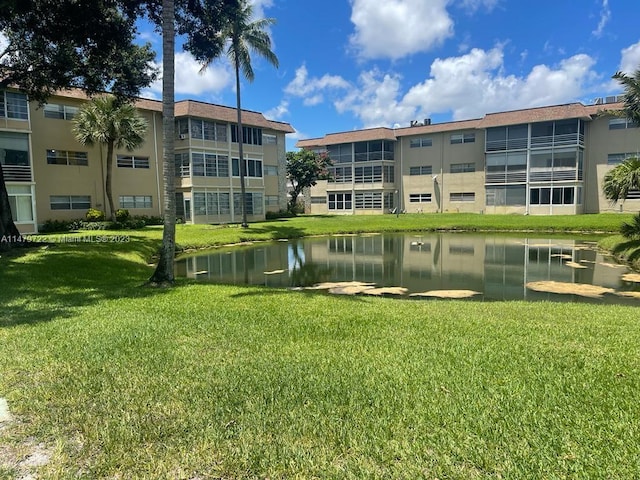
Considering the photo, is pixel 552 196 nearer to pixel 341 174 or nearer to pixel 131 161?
pixel 341 174

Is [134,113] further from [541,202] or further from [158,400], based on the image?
[541,202]

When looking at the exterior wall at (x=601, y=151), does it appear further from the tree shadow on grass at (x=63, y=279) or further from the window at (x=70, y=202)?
the window at (x=70, y=202)

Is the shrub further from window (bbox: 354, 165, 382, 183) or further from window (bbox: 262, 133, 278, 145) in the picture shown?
window (bbox: 354, 165, 382, 183)

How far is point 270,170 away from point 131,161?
1480cm

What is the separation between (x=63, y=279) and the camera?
39.7ft

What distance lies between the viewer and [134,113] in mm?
31297

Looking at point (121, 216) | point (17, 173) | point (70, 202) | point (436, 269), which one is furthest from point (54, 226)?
point (436, 269)

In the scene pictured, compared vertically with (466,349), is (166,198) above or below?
above

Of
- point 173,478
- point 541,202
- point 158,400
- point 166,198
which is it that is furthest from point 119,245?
point 541,202

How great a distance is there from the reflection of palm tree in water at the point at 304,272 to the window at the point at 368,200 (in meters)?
33.2

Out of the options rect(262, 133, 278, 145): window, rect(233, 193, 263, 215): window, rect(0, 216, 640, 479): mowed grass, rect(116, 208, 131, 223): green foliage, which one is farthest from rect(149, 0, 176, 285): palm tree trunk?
rect(262, 133, 278, 145): window

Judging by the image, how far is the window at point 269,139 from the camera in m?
45.3

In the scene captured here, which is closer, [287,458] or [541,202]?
[287,458]

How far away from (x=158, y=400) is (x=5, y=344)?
10.7 ft
